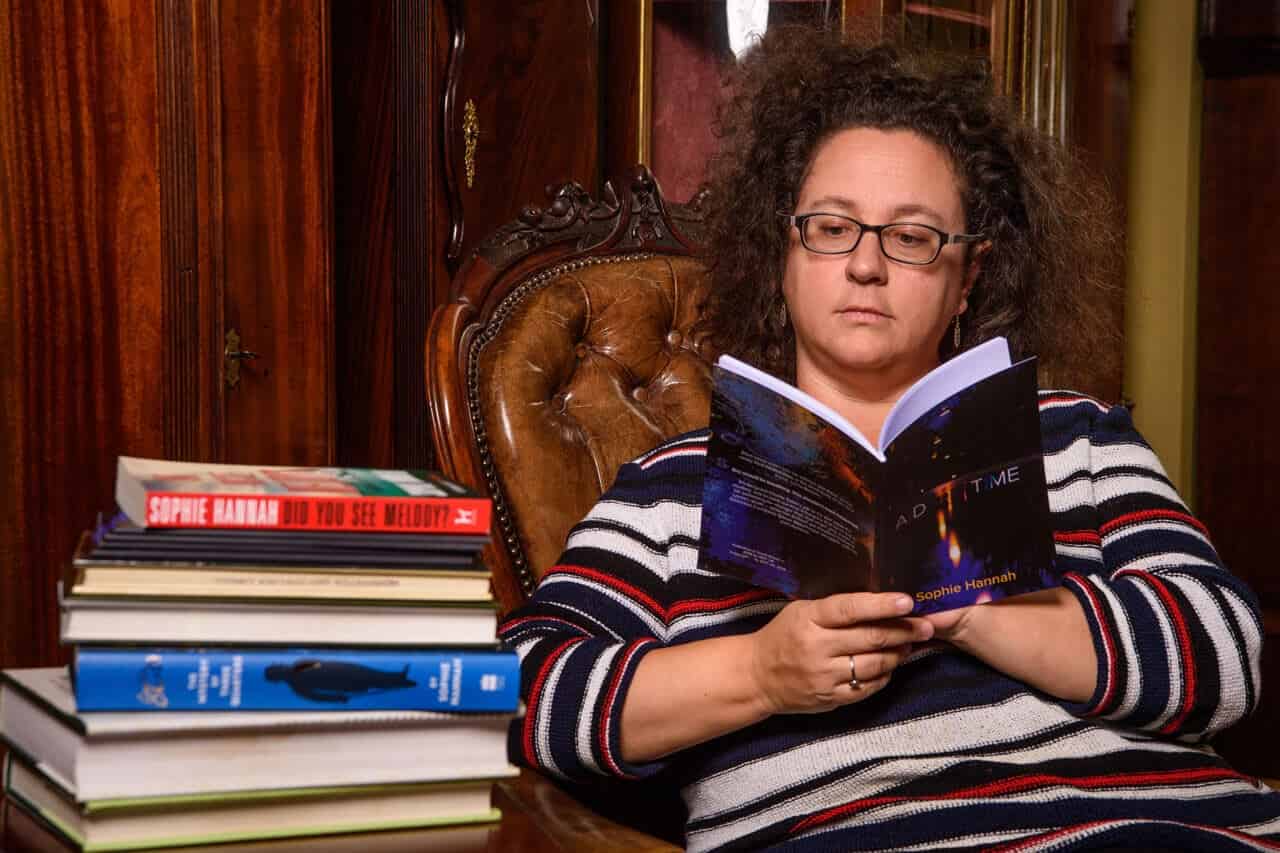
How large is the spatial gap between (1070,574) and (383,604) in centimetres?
69

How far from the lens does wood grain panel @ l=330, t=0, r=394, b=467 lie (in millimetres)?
2367

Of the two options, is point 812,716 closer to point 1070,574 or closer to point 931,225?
point 1070,574

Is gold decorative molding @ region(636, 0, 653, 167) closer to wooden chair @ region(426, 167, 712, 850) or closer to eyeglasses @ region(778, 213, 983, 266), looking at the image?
wooden chair @ region(426, 167, 712, 850)

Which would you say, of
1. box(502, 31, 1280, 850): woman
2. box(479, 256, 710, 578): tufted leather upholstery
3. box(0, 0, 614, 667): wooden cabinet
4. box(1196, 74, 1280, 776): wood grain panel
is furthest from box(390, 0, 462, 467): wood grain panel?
box(1196, 74, 1280, 776): wood grain panel

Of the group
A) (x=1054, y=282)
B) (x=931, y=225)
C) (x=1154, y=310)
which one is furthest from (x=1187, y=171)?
(x=931, y=225)

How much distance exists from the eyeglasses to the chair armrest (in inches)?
24.3

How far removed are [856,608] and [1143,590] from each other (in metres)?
0.37

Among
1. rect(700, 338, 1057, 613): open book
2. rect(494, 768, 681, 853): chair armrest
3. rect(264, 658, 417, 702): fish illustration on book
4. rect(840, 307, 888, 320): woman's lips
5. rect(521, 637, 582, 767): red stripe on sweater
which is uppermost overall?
rect(840, 307, 888, 320): woman's lips

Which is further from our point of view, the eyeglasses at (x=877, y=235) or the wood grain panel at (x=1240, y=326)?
the wood grain panel at (x=1240, y=326)

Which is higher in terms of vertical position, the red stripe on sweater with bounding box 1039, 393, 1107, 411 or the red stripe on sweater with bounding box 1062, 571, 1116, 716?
A: the red stripe on sweater with bounding box 1039, 393, 1107, 411

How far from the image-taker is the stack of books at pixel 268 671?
84 cm

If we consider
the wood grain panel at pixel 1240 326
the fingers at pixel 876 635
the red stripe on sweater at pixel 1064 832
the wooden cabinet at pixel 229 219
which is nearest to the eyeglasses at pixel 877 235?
the fingers at pixel 876 635

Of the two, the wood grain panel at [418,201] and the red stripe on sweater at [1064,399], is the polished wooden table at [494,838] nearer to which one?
the red stripe on sweater at [1064,399]

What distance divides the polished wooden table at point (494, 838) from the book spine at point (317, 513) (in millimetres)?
204
